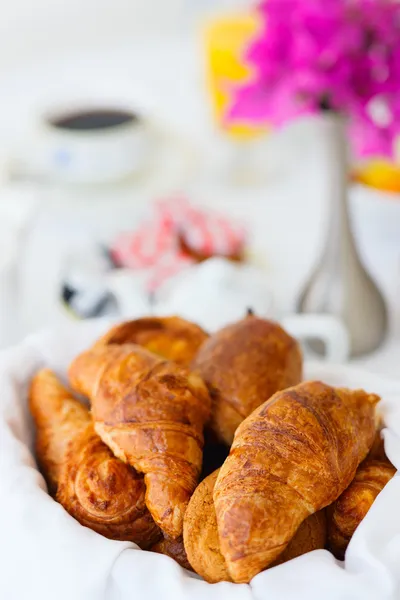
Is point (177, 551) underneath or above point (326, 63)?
underneath

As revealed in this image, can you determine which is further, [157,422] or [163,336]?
[163,336]

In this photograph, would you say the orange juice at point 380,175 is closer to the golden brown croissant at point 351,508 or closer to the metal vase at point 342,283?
the metal vase at point 342,283

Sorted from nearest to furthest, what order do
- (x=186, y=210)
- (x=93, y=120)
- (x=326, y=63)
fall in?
1. (x=326, y=63)
2. (x=186, y=210)
3. (x=93, y=120)

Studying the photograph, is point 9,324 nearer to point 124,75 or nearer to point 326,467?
point 326,467

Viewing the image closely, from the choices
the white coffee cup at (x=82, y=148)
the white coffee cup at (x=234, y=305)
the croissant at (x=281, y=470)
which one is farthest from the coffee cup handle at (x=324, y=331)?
the white coffee cup at (x=82, y=148)

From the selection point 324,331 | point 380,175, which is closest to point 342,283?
point 324,331

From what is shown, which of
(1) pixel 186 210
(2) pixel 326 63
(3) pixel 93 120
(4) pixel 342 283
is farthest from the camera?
(3) pixel 93 120

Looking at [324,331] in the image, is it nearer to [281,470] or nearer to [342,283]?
[342,283]
